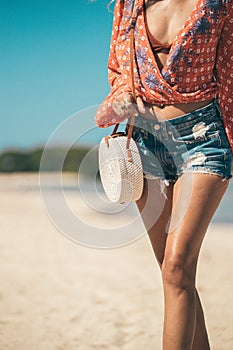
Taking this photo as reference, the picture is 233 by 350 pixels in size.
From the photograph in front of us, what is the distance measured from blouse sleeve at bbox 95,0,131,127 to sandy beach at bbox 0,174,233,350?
142 cm

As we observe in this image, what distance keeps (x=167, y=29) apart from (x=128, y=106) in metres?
0.32

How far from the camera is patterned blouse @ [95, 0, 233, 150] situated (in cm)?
242

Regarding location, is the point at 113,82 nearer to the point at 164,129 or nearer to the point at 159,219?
the point at 164,129

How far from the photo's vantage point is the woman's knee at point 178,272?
7.82ft

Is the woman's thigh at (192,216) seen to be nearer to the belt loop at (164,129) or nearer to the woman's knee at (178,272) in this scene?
the woman's knee at (178,272)

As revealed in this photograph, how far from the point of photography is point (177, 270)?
2385 millimetres

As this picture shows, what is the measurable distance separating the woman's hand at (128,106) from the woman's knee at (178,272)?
558 millimetres

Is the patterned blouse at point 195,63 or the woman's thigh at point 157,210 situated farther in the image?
the woman's thigh at point 157,210

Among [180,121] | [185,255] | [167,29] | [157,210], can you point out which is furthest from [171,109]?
[185,255]

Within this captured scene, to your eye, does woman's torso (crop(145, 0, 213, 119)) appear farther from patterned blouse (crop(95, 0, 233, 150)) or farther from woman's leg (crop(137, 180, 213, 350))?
woman's leg (crop(137, 180, 213, 350))

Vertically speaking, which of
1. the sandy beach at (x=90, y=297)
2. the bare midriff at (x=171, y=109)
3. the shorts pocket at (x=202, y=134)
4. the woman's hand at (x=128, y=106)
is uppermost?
the woman's hand at (x=128, y=106)

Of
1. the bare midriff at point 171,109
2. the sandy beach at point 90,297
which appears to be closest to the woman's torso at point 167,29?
the bare midriff at point 171,109

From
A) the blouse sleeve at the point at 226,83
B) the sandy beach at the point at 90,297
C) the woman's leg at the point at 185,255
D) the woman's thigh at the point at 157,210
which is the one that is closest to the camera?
the woman's leg at the point at 185,255

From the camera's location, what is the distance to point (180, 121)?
250 centimetres
